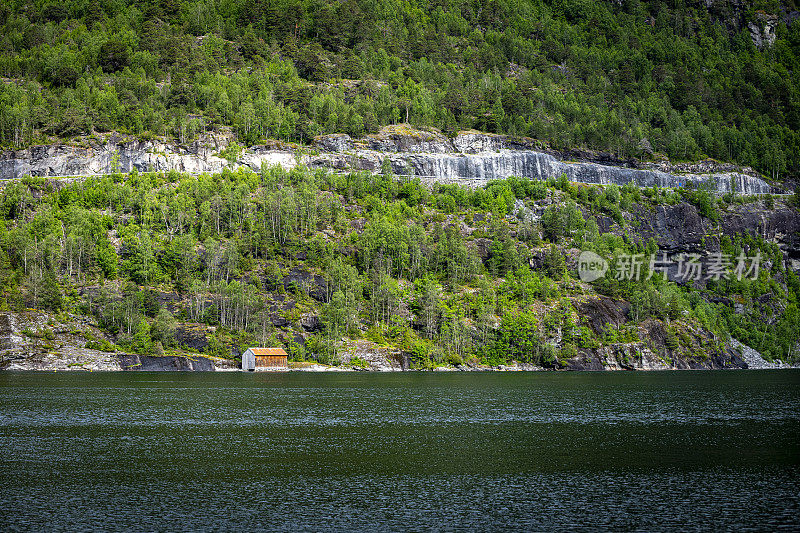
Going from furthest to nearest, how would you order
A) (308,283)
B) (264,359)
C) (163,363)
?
1. (308,283)
2. (264,359)
3. (163,363)

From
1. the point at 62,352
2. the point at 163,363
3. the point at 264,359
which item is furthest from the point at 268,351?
the point at 62,352

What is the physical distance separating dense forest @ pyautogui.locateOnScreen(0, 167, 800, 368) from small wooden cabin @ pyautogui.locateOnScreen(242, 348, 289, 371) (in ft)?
13.2

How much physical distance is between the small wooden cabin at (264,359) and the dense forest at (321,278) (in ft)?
13.2

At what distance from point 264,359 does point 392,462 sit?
306ft

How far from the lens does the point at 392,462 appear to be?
45688 millimetres

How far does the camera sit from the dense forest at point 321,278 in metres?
143

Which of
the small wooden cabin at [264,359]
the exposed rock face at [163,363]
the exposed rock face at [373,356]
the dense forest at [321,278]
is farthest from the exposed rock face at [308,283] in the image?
the exposed rock face at [163,363]

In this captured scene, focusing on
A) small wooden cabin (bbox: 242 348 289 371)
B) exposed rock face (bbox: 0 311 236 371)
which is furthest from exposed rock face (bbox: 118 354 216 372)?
small wooden cabin (bbox: 242 348 289 371)

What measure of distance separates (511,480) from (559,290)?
134 metres

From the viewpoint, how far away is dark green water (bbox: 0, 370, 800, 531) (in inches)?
1312

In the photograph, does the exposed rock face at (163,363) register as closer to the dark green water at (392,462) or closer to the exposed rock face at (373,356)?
the exposed rock face at (373,356)

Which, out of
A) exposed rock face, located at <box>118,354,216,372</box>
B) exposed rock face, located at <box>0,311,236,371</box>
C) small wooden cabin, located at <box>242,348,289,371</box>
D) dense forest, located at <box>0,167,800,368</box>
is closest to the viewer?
exposed rock face, located at <box>0,311,236,371</box>

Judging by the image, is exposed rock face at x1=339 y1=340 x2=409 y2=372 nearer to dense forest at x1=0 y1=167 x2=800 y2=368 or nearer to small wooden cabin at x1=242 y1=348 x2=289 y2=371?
dense forest at x1=0 y1=167 x2=800 y2=368

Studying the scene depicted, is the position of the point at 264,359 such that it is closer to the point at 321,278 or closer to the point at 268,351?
the point at 268,351
